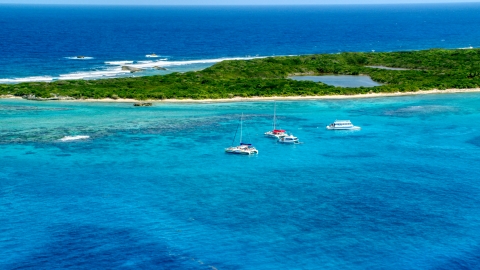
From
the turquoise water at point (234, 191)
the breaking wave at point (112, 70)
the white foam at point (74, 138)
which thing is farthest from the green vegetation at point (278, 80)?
the white foam at point (74, 138)

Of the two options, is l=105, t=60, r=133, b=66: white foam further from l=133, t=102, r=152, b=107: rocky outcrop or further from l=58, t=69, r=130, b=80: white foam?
l=133, t=102, r=152, b=107: rocky outcrop

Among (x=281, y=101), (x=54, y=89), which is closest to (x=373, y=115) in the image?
(x=281, y=101)

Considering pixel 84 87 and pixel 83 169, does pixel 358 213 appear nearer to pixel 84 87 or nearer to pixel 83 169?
pixel 83 169

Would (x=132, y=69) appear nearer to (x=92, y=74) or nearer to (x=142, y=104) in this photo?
(x=92, y=74)

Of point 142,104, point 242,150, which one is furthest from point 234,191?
point 142,104

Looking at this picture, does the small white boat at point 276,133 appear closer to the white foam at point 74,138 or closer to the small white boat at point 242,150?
the small white boat at point 242,150

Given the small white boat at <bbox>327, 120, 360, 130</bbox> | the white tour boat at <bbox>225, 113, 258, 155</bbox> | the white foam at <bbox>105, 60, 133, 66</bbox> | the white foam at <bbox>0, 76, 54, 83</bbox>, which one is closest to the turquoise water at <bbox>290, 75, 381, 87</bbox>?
the small white boat at <bbox>327, 120, 360, 130</bbox>

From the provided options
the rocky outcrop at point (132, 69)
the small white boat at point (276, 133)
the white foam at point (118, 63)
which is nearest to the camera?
the small white boat at point (276, 133)
